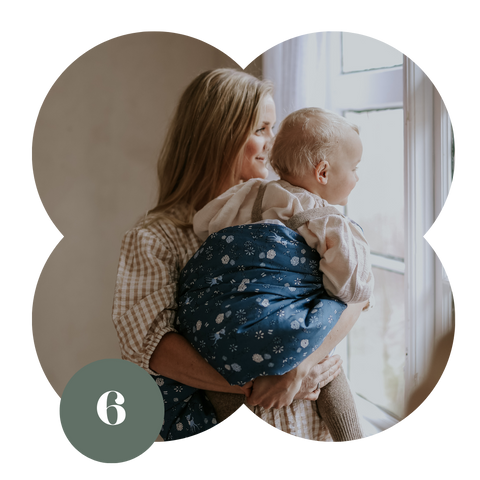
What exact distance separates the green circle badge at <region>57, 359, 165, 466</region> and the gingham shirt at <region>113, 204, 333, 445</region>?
41 millimetres

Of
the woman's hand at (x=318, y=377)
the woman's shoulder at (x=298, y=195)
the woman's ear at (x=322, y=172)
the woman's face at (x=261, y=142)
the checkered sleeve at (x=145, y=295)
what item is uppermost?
the woman's face at (x=261, y=142)

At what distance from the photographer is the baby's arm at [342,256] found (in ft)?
3.19

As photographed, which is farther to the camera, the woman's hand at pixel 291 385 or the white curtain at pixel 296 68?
the white curtain at pixel 296 68

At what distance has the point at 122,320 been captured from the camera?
1.06 meters

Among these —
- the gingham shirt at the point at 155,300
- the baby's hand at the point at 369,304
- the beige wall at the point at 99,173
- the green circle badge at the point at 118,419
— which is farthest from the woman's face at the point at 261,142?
the green circle badge at the point at 118,419

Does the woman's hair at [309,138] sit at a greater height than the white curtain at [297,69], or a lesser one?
lesser

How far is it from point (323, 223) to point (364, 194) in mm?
179

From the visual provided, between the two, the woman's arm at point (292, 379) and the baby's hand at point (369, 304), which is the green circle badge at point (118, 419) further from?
the baby's hand at point (369, 304)

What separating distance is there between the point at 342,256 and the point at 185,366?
409 millimetres

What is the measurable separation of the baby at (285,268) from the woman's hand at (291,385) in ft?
0.11

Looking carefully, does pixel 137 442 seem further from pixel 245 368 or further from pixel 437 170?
pixel 437 170

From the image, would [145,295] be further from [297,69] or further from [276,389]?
[297,69]

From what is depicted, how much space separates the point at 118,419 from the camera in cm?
109

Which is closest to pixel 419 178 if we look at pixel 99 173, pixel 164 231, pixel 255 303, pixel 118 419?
pixel 255 303
